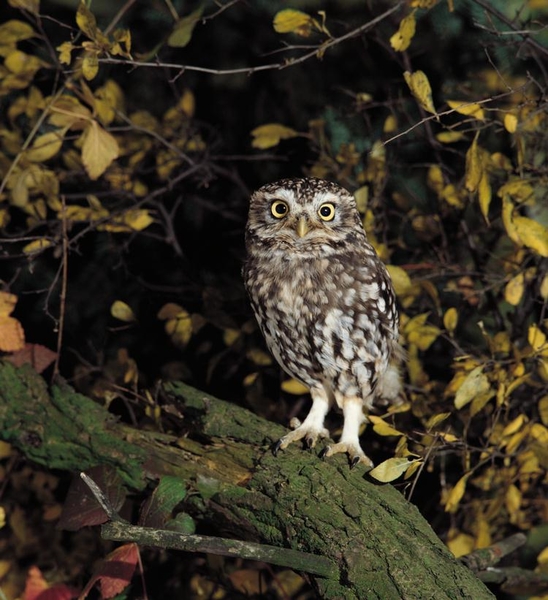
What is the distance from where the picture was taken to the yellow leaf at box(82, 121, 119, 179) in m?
2.32

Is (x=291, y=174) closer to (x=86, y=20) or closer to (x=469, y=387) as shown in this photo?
(x=86, y=20)

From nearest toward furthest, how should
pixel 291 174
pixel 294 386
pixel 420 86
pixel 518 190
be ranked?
1. pixel 420 86
2. pixel 518 190
3. pixel 294 386
4. pixel 291 174

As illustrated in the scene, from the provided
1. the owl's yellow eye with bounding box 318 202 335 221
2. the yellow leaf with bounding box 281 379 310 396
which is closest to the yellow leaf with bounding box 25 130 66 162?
the owl's yellow eye with bounding box 318 202 335 221

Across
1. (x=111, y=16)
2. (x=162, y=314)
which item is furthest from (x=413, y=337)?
(x=111, y=16)

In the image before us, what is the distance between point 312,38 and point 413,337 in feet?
4.61

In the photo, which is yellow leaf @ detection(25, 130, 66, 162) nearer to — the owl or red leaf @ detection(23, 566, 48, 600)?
the owl

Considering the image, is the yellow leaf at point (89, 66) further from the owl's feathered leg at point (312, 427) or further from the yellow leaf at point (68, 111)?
the owl's feathered leg at point (312, 427)

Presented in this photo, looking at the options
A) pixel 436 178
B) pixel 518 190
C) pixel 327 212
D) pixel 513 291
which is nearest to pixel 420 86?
pixel 518 190

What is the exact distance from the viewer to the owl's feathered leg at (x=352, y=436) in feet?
7.60

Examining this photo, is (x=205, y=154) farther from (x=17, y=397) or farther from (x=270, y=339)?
(x=17, y=397)

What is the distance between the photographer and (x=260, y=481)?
2182 mm

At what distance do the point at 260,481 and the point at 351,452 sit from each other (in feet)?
1.00

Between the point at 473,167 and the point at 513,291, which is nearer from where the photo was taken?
the point at 473,167

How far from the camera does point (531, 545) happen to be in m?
3.18
